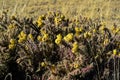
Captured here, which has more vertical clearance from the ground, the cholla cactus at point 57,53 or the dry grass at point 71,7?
the cholla cactus at point 57,53

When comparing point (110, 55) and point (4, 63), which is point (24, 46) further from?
point (110, 55)

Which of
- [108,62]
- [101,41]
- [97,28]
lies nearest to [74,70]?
[108,62]

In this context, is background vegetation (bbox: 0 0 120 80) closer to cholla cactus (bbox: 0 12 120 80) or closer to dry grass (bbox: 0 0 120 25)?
cholla cactus (bbox: 0 12 120 80)

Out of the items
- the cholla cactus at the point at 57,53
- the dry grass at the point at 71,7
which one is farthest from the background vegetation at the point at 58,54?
the dry grass at the point at 71,7

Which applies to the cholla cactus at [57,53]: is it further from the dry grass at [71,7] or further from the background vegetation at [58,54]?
the dry grass at [71,7]

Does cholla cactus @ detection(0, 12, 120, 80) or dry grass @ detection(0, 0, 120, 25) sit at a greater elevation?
cholla cactus @ detection(0, 12, 120, 80)

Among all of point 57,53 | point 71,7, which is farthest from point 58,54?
point 71,7

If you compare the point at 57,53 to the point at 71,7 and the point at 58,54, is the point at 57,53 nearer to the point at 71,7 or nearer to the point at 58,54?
the point at 58,54

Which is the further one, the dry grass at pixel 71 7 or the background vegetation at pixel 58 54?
the dry grass at pixel 71 7

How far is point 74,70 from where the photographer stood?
12.2ft

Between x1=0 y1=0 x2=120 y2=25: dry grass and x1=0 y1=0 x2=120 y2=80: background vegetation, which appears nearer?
x1=0 y1=0 x2=120 y2=80: background vegetation

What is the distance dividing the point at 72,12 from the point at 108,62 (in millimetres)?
A: 6214

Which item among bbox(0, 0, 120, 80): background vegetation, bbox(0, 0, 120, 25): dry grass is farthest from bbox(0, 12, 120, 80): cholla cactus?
bbox(0, 0, 120, 25): dry grass

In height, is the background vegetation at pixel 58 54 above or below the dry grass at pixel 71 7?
above
